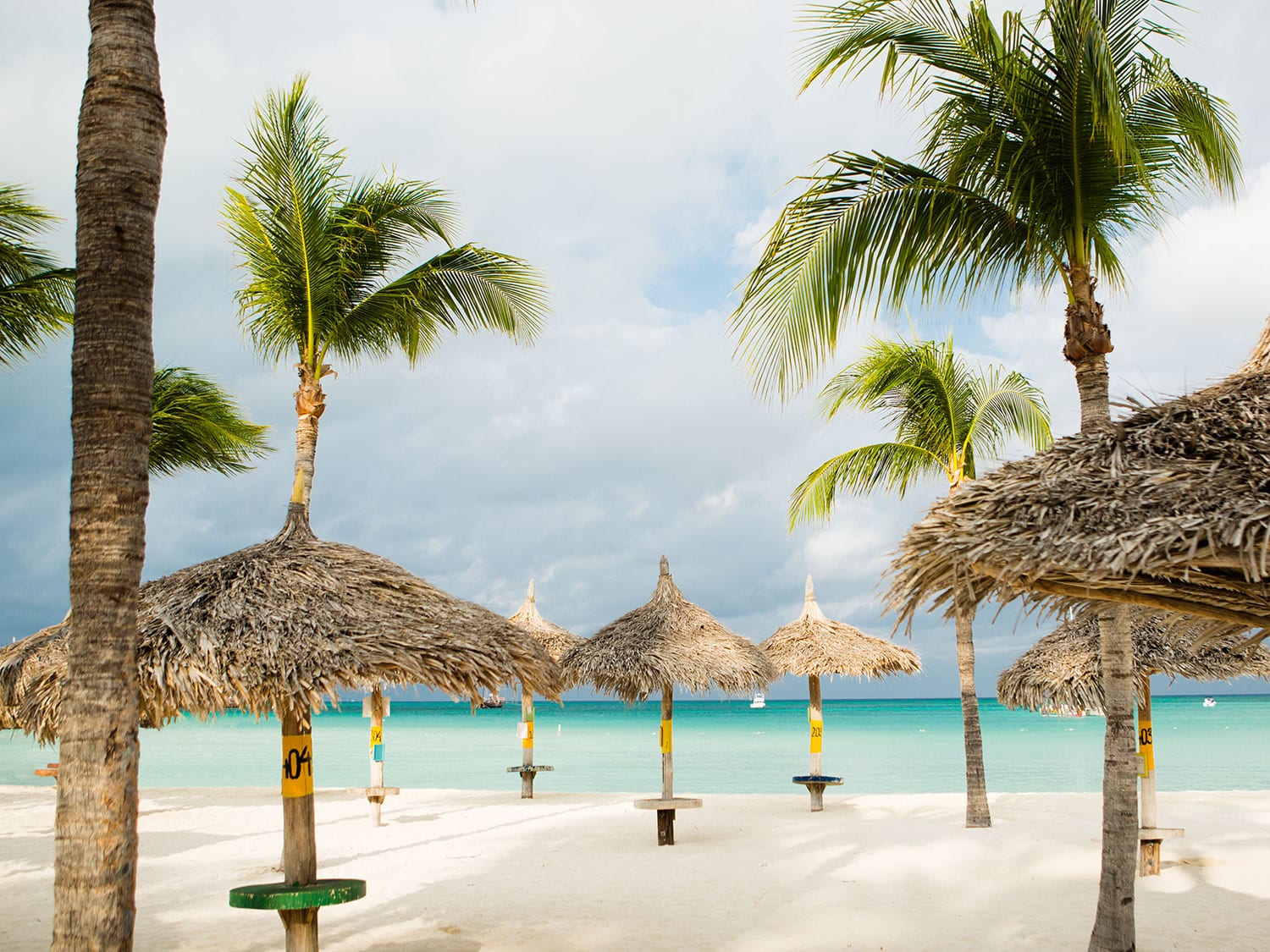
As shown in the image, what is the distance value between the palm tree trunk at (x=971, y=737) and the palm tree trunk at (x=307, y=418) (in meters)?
7.24

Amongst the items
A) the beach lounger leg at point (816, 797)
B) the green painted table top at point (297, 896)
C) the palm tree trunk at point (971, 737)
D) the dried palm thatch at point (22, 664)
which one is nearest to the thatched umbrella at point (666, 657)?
the beach lounger leg at point (816, 797)

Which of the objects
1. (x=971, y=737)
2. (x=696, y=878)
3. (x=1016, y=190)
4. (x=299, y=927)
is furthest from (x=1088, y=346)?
(x=971, y=737)

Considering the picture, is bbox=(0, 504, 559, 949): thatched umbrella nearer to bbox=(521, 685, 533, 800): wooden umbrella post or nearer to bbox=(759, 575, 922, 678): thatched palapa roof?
bbox=(759, 575, 922, 678): thatched palapa roof

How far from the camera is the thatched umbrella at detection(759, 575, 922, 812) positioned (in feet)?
46.5

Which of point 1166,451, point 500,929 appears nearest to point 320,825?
point 500,929

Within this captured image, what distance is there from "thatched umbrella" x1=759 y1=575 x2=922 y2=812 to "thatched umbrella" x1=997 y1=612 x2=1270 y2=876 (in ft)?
13.2

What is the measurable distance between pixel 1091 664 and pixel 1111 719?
410cm

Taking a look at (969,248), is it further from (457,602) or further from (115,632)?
(115,632)

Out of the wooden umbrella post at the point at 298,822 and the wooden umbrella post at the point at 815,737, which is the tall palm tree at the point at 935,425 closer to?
the wooden umbrella post at the point at 815,737

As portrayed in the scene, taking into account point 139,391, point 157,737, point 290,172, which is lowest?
point 157,737

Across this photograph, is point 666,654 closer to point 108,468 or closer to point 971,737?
point 971,737

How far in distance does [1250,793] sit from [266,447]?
1544cm

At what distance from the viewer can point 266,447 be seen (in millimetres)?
12742

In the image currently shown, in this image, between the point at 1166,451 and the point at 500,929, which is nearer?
the point at 1166,451
